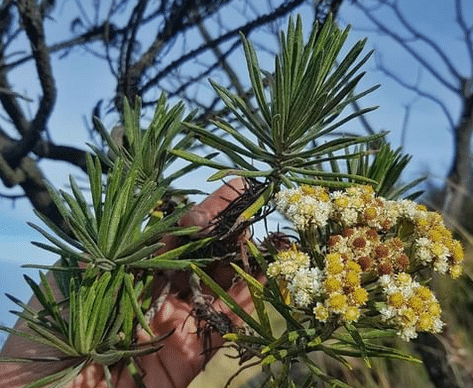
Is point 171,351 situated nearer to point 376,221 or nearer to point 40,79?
point 376,221

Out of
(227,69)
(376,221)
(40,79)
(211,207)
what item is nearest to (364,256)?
(376,221)

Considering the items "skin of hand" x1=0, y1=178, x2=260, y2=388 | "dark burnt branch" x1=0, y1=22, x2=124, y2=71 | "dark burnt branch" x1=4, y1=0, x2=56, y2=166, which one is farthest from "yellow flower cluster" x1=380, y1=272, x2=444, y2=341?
"dark burnt branch" x1=0, y1=22, x2=124, y2=71

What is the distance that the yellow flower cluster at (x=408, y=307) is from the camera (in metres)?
0.40

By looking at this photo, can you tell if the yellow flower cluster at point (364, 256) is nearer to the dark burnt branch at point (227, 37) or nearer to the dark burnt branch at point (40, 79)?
the dark burnt branch at point (227, 37)

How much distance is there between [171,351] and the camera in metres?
0.56

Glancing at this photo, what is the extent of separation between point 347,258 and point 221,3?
121cm

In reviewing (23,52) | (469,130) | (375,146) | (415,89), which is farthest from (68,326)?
(415,89)

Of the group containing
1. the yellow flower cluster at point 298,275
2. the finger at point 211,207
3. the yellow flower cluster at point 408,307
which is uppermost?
the finger at point 211,207

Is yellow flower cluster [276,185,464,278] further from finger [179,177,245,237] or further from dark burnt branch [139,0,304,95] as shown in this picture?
dark burnt branch [139,0,304,95]

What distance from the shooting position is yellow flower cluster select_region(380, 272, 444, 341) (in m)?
0.40

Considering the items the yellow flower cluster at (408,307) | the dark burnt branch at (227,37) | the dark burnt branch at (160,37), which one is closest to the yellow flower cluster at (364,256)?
the yellow flower cluster at (408,307)

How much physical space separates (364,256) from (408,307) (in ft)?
0.13

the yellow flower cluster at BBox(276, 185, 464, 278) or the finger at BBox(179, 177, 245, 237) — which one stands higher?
the finger at BBox(179, 177, 245, 237)

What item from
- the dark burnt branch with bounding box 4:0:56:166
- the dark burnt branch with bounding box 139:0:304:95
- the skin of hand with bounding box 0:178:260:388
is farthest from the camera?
the dark burnt branch with bounding box 4:0:56:166
